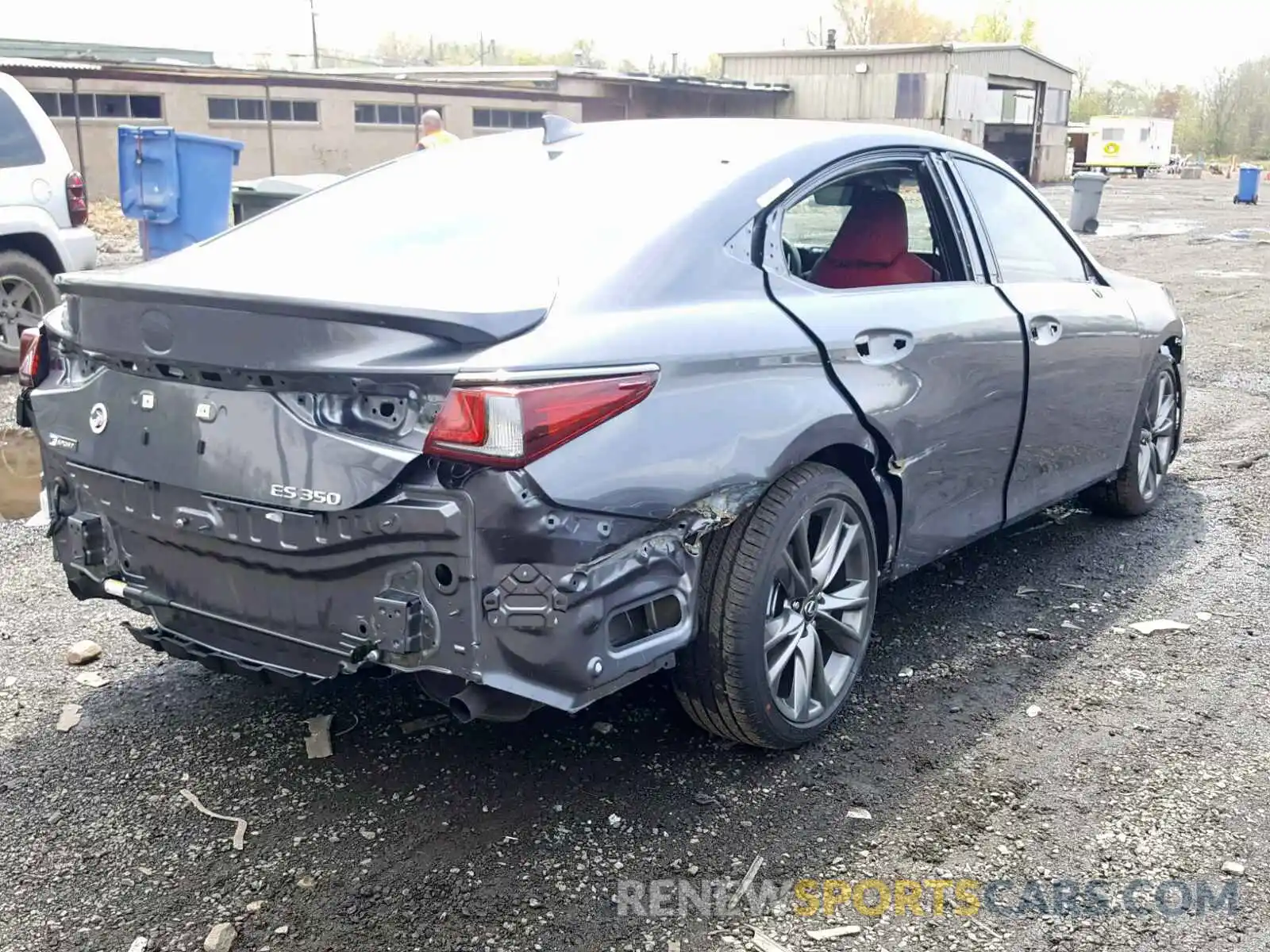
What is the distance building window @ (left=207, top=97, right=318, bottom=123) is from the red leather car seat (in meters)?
29.3

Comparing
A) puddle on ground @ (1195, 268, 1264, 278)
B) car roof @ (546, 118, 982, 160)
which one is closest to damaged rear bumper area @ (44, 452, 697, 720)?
car roof @ (546, 118, 982, 160)

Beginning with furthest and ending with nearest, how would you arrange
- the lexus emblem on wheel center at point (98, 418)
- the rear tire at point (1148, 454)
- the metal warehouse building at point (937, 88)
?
the metal warehouse building at point (937, 88)
the rear tire at point (1148, 454)
the lexus emblem on wheel center at point (98, 418)

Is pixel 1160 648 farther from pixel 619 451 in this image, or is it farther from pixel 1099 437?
pixel 619 451

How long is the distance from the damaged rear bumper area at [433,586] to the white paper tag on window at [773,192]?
1018 mm

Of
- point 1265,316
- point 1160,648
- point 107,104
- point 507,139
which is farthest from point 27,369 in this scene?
point 107,104

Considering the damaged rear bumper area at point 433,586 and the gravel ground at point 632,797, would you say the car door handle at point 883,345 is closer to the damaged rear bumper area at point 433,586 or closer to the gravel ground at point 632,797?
the damaged rear bumper area at point 433,586

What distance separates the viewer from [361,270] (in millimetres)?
3072

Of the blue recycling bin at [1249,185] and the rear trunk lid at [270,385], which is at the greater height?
the rear trunk lid at [270,385]

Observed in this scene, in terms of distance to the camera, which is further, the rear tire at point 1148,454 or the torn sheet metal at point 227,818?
the rear tire at point 1148,454

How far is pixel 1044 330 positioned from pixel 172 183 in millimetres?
11956

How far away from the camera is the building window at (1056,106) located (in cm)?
4669

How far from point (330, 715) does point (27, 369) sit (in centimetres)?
129

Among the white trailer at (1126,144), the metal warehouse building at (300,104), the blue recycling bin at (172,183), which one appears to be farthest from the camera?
the white trailer at (1126,144)

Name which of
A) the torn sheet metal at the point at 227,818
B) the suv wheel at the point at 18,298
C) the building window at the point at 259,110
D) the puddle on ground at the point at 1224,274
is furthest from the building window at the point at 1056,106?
the torn sheet metal at the point at 227,818
